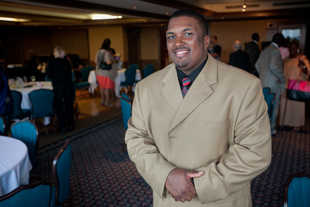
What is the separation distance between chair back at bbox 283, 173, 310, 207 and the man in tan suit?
0.27 m

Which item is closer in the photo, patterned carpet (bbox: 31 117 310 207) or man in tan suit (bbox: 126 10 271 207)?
man in tan suit (bbox: 126 10 271 207)

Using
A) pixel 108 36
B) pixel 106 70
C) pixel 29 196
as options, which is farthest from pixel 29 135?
pixel 108 36

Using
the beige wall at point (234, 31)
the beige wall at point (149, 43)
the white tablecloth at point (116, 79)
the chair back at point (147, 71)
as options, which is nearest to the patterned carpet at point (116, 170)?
the white tablecloth at point (116, 79)

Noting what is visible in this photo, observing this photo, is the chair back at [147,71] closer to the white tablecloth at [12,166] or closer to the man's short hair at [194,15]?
the white tablecloth at [12,166]

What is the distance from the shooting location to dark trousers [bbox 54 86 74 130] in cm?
499

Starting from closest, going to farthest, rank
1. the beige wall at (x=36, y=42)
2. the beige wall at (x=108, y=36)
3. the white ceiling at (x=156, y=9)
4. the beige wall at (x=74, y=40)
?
the white ceiling at (x=156, y=9), the beige wall at (x=108, y=36), the beige wall at (x=36, y=42), the beige wall at (x=74, y=40)

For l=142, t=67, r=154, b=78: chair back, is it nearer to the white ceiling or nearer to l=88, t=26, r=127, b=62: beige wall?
the white ceiling

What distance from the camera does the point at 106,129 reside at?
5516mm

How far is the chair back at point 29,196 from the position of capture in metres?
1.47

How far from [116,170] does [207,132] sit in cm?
273

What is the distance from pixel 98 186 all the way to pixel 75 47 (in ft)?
43.5

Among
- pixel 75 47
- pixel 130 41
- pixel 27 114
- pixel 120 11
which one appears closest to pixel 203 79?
pixel 27 114

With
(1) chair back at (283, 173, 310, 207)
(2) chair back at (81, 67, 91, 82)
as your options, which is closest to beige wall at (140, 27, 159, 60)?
(2) chair back at (81, 67, 91, 82)

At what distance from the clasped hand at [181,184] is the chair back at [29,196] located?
2.79 ft
